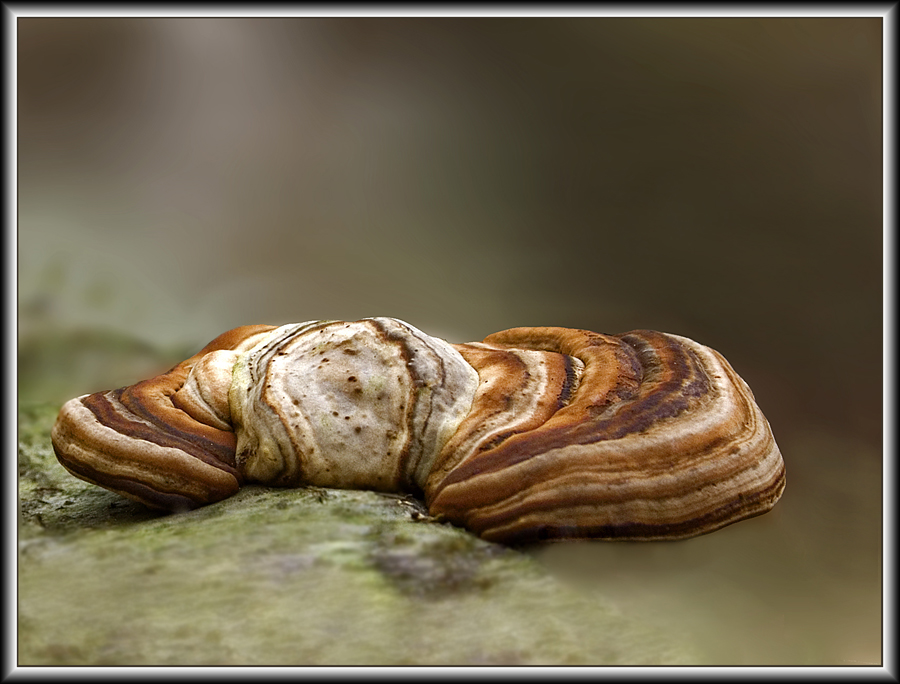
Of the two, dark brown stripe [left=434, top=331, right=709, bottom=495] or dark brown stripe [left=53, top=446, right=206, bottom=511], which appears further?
dark brown stripe [left=53, top=446, right=206, bottom=511]

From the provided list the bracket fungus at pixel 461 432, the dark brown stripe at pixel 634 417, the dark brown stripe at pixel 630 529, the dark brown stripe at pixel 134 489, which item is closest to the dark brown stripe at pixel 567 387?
the bracket fungus at pixel 461 432

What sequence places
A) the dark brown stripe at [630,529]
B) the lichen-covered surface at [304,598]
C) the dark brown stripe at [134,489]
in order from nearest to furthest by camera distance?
the lichen-covered surface at [304,598] → the dark brown stripe at [630,529] → the dark brown stripe at [134,489]

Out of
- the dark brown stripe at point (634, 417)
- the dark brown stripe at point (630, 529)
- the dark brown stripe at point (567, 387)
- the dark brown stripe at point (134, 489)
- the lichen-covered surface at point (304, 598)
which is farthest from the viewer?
the dark brown stripe at point (567, 387)

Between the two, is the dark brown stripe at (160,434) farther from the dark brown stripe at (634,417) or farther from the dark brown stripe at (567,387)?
the dark brown stripe at (567,387)

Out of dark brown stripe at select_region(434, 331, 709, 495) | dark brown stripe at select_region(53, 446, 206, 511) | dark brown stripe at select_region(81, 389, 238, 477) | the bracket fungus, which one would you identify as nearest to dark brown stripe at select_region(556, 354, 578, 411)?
the bracket fungus

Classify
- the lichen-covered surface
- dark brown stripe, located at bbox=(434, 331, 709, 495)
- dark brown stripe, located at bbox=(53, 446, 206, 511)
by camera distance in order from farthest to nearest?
dark brown stripe, located at bbox=(53, 446, 206, 511) → dark brown stripe, located at bbox=(434, 331, 709, 495) → the lichen-covered surface

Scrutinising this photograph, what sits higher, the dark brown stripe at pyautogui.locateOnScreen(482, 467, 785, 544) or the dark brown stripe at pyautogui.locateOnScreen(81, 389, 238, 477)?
the dark brown stripe at pyautogui.locateOnScreen(81, 389, 238, 477)

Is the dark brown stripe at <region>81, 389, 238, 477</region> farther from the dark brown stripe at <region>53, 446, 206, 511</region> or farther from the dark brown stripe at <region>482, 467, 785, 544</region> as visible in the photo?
the dark brown stripe at <region>482, 467, 785, 544</region>

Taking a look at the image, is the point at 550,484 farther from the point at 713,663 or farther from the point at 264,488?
the point at 264,488
